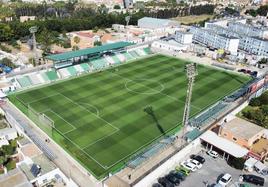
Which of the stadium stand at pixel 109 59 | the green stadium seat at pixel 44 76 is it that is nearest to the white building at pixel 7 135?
the green stadium seat at pixel 44 76

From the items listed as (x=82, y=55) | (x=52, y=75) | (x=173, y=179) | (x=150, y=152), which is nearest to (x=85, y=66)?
(x=82, y=55)

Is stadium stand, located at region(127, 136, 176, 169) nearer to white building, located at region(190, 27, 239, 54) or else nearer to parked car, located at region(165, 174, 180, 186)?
parked car, located at region(165, 174, 180, 186)

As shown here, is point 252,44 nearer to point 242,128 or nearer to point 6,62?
point 242,128

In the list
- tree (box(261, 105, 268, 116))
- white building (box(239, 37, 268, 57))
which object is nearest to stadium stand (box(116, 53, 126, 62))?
tree (box(261, 105, 268, 116))

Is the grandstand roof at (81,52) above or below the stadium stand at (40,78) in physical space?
above

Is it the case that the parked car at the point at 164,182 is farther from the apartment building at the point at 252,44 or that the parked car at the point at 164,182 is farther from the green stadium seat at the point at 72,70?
the apartment building at the point at 252,44

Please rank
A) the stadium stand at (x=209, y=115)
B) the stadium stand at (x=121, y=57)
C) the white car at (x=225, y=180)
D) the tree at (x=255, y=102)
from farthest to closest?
the stadium stand at (x=121, y=57)
the tree at (x=255, y=102)
the stadium stand at (x=209, y=115)
the white car at (x=225, y=180)
